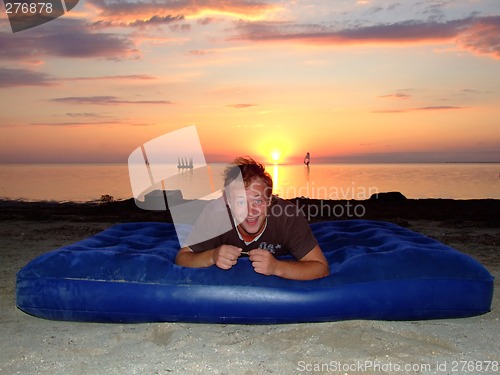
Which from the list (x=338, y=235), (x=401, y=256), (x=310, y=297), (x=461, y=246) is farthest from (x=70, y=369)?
(x=461, y=246)

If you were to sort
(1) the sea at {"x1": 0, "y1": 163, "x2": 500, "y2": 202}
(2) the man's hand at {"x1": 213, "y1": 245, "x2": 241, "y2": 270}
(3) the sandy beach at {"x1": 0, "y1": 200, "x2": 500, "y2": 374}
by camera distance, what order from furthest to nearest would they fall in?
(1) the sea at {"x1": 0, "y1": 163, "x2": 500, "y2": 202}
(2) the man's hand at {"x1": 213, "y1": 245, "x2": 241, "y2": 270}
(3) the sandy beach at {"x1": 0, "y1": 200, "x2": 500, "y2": 374}

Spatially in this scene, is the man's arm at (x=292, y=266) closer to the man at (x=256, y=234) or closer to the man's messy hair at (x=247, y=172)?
the man at (x=256, y=234)

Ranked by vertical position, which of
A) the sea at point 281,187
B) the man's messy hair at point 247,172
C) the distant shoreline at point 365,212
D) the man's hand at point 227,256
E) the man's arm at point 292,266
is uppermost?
the man's messy hair at point 247,172

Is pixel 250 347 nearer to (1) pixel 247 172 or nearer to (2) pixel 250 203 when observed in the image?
(2) pixel 250 203

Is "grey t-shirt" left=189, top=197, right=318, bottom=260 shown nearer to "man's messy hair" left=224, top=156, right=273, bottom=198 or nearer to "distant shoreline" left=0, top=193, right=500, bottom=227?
"man's messy hair" left=224, top=156, right=273, bottom=198

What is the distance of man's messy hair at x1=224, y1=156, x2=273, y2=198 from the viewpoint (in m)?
3.38

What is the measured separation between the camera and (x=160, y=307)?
3311mm

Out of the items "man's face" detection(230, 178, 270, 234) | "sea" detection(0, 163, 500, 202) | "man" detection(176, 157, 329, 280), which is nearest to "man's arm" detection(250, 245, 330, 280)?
"man" detection(176, 157, 329, 280)

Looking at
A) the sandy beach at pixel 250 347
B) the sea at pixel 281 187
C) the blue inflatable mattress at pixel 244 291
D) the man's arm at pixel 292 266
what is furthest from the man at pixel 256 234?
the sea at pixel 281 187

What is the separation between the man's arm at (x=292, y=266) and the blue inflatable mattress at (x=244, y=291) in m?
0.07

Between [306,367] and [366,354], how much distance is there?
401 mm

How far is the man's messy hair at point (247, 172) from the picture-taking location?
3383 mm

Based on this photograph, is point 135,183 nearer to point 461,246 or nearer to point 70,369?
point 70,369

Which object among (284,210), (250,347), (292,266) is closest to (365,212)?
(284,210)
